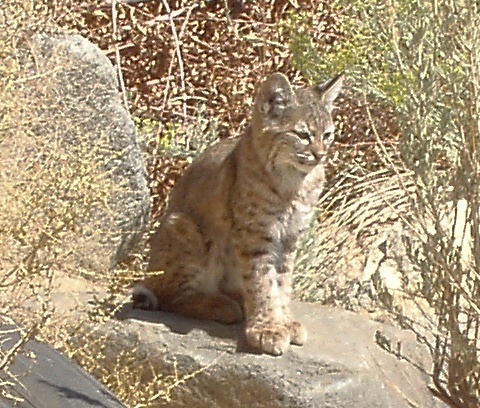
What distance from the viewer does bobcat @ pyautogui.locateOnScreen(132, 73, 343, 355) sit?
405cm

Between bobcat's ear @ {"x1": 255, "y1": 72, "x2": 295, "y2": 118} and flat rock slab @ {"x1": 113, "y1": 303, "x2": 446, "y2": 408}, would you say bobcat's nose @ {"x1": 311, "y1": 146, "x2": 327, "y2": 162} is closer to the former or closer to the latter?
bobcat's ear @ {"x1": 255, "y1": 72, "x2": 295, "y2": 118}

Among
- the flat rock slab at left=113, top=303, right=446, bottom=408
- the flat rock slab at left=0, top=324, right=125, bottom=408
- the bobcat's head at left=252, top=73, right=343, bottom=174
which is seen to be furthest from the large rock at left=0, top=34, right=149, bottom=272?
the flat rock slab at left=0, top=324, right=125, bottom=408

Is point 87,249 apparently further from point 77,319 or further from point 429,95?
point 429,95

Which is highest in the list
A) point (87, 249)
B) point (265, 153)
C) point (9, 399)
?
point (265, 153)

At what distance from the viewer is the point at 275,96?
161 inches

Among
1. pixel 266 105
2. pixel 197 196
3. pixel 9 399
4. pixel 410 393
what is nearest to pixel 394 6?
pixel 266 105

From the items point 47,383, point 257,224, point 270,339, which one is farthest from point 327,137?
point 47,383

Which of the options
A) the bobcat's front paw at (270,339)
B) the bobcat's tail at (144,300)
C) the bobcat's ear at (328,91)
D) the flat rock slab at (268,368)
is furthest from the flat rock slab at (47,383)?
the bobcat's ear at (328,91)

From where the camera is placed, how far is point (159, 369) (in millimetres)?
4035

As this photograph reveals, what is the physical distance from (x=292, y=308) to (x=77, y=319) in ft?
3.09

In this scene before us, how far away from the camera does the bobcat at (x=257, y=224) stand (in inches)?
160

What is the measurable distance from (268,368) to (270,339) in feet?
0.35

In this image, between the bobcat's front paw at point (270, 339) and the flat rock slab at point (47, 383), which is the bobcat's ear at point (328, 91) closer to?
the bobcat's front paw at point (270, 339)

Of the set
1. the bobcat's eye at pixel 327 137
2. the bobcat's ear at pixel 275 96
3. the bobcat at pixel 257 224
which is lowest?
the bobcat at pixel 257 224
